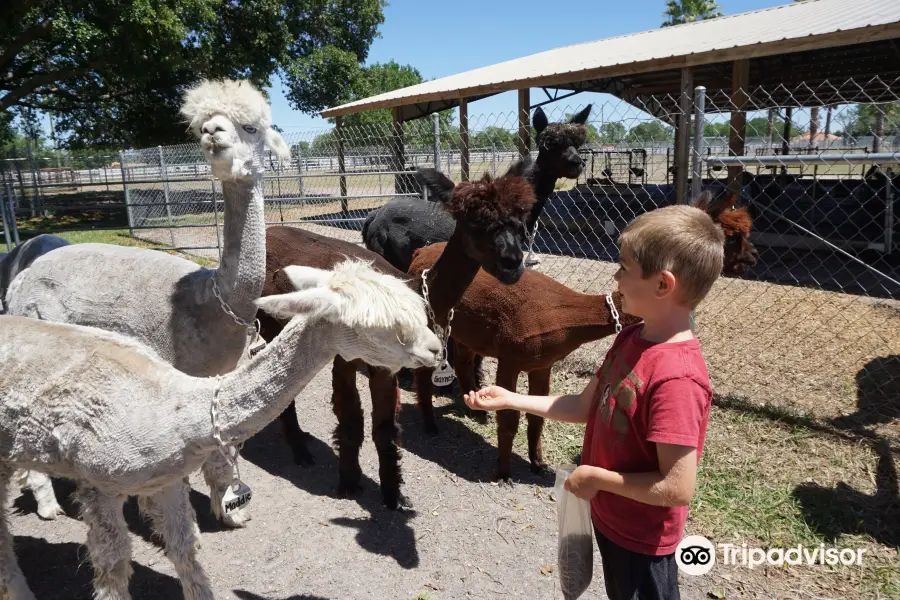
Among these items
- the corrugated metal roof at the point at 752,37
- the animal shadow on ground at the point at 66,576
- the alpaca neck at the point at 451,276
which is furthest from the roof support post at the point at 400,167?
the animal shadow on ground at the point at 66,576

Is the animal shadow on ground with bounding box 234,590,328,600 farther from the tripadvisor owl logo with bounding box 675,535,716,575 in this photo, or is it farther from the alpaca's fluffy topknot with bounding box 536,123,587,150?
the alpaca's fluffy topknot with bounding box 536,123,587,150

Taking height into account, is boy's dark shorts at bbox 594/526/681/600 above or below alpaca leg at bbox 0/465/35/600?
above

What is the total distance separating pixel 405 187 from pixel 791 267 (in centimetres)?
587

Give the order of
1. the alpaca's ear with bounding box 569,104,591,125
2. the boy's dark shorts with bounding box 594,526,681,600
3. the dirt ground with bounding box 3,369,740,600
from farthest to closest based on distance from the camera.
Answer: the alpaca's ear with bounding box 569,104,591,125 → the dirt ground with bounding box 3,369,740,600 → the boy's dark shorts with bounding box 594,526,681,600

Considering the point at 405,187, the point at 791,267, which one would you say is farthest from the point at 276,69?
the point at 791,267

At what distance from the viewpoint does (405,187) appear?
27.7 feet

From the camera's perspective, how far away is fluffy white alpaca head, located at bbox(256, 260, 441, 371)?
1792 mm

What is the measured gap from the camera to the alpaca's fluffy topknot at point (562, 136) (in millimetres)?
5195

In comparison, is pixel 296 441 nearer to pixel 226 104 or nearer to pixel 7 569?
pixel 7 569

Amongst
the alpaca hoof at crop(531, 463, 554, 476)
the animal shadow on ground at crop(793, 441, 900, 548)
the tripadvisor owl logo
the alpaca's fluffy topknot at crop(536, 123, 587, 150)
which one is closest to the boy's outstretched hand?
the tripadvisor owl logo

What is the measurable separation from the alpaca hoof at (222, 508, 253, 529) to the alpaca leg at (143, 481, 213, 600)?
0.91 meters

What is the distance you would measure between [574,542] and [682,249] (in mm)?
1000

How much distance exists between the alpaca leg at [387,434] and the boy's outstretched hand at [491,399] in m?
1.36

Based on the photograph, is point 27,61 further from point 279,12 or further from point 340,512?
point 340,512
